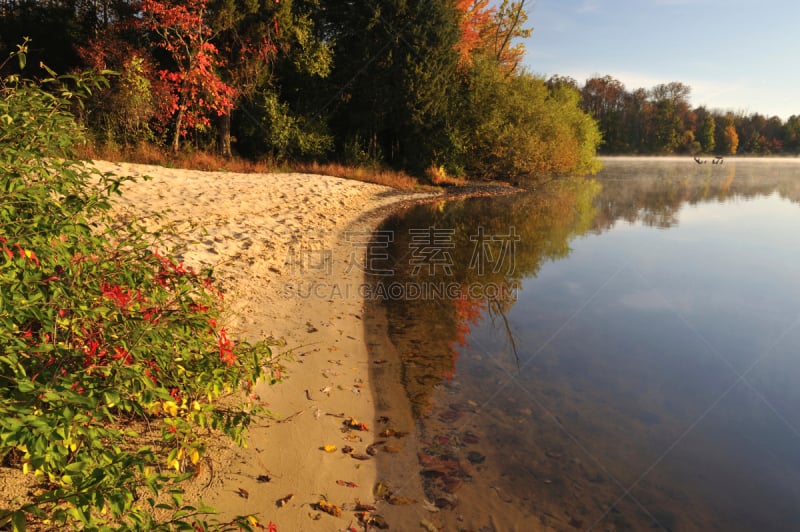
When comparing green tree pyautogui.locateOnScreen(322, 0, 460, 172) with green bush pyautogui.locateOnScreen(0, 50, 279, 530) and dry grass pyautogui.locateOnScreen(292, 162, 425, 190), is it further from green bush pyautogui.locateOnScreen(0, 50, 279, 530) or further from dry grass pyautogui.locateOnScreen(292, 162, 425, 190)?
green bush pyautogui.locateOnScreen(0, 50, 279, 530)

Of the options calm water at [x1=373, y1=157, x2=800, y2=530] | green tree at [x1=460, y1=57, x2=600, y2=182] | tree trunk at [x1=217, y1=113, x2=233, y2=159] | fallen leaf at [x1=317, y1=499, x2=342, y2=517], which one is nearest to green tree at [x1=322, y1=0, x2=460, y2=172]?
green tree at [x1=460, y1=57, x2=600, y2=182]

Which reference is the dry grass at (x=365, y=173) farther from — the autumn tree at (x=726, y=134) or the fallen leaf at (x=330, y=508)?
the autumn tree at (x=726, y=134)

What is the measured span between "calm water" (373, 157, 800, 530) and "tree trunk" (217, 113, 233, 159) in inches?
541

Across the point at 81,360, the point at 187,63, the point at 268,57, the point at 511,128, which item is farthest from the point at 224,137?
the point at 81,360

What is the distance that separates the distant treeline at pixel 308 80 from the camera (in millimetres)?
20297

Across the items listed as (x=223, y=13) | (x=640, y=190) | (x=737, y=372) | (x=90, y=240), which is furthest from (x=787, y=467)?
(x=640, y=190)

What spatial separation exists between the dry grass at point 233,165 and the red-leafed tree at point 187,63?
1840mm

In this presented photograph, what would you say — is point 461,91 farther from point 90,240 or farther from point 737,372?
point 90,240

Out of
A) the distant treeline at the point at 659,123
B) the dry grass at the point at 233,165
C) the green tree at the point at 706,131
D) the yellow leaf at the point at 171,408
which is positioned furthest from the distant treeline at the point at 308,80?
the green tree at the point at 706,131

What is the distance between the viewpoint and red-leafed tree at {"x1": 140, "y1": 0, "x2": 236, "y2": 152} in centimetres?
1986

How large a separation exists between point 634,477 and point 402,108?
26.2 meters

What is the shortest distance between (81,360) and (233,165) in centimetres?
2033

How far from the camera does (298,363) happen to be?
19.9 ft

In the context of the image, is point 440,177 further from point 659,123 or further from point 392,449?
point 659,123
